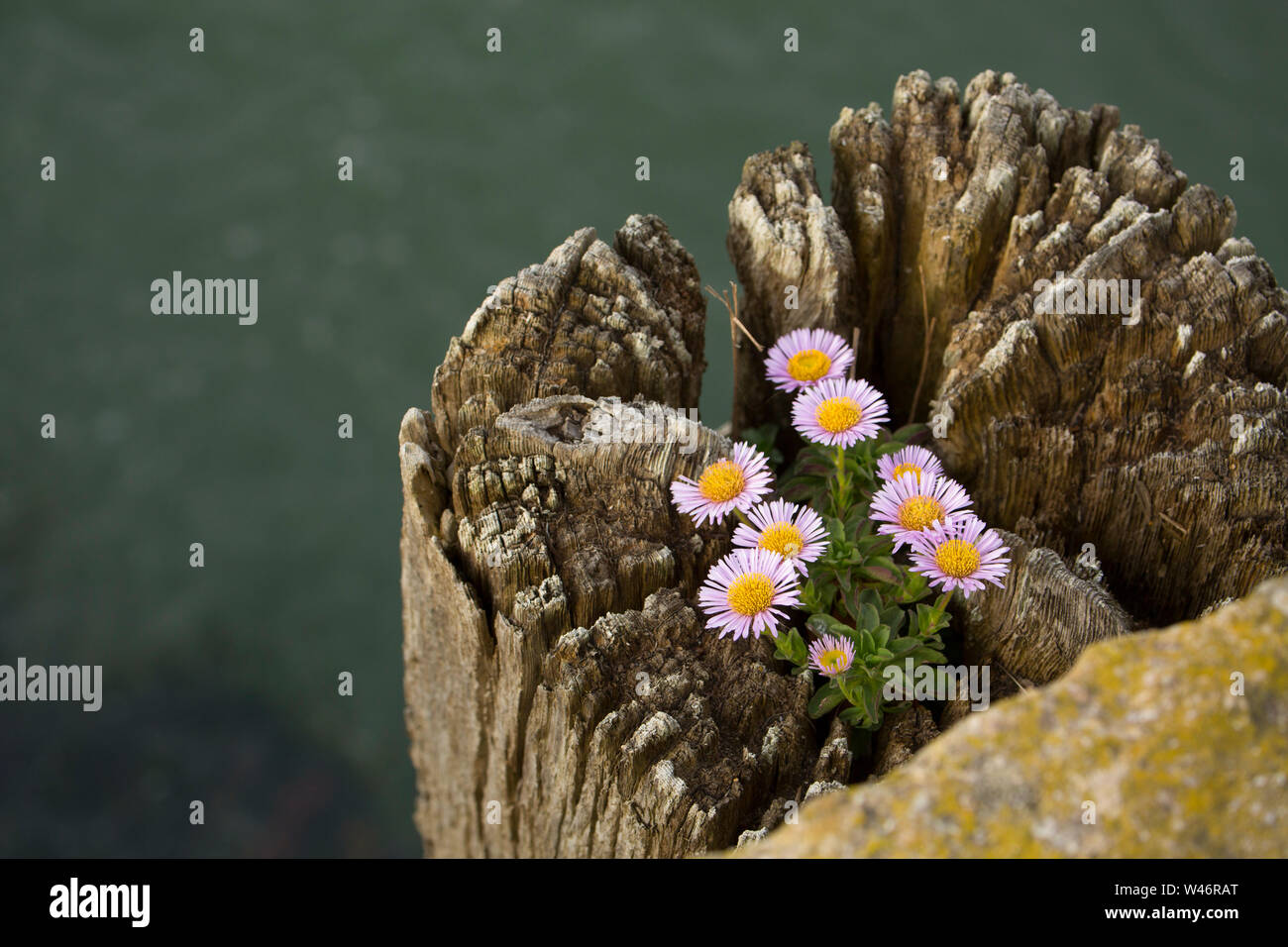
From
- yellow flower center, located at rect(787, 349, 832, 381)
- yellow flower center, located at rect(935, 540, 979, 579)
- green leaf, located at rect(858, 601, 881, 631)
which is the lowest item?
green leaf, located at rect(858, 601, 881, 631)

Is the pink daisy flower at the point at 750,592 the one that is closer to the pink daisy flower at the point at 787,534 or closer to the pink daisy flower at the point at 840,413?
the pink daisy flower at the point at 787,534

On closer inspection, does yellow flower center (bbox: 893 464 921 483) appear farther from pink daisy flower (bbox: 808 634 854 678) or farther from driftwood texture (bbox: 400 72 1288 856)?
pink daisy flower (bbox: 808 634 854 678)

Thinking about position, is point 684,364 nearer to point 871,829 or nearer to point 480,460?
point 480,460

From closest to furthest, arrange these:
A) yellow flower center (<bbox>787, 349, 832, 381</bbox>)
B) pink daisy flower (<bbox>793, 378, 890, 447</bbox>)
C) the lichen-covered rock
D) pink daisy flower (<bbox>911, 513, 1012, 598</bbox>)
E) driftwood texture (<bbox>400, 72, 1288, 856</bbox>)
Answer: the lichen-covered rock, pink daisy flower (<bbox>911, 513, 1012, 598</bbox>), driftwood texture (<bbox>400, 72, 1288, 856</bbox>), pink daisy flower (<bbox>793, 378, 890, 447</bbox>), yellow flower center (<bbox>787, 349, 832, 381</bbox>)

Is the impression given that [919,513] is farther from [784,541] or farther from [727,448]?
[727,448]

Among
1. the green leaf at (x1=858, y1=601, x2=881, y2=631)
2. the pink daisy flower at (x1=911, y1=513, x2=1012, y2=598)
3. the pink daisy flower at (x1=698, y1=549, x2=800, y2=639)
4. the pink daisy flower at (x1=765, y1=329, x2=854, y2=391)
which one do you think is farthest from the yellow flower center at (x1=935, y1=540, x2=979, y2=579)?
the pink daisy flower at (x1=765, y1=329, x2=854, y2=391)

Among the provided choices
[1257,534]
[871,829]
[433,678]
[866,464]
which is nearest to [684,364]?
[866,464]
